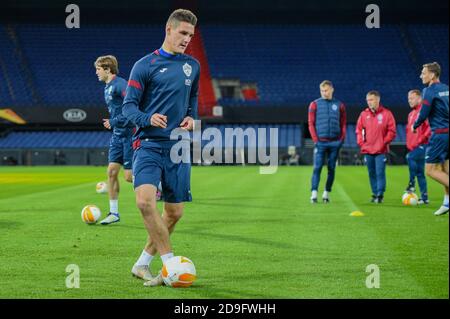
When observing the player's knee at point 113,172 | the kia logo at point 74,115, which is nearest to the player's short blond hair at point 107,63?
the player's knee at point 113,172

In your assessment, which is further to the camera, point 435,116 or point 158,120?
point 435,116

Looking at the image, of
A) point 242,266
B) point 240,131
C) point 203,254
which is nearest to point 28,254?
point 203,254

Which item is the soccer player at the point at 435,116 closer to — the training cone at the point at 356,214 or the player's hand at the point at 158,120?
the training cone at the point at 356,214

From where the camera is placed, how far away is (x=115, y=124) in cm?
1083

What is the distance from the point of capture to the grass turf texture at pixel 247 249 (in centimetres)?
604

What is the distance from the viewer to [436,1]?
45.1m

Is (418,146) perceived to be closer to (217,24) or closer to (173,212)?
(173,212)

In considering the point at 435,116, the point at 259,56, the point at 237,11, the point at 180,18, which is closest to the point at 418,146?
the point at 435,116

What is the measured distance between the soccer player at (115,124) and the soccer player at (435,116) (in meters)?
4.59

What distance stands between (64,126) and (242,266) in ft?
135

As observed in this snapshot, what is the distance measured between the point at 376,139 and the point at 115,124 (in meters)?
6.31

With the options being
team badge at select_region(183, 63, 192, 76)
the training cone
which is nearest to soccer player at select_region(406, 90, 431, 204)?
the training cone

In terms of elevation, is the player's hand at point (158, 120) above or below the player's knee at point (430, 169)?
above

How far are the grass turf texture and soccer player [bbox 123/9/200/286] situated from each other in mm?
579
